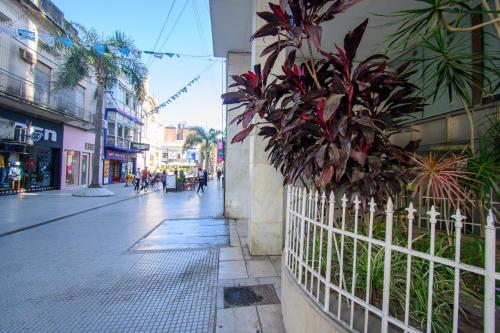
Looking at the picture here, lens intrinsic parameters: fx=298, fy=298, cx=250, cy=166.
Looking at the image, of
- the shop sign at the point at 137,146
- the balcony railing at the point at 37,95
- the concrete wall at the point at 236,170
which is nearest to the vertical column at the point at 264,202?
the concrete wall at the point at 236,170

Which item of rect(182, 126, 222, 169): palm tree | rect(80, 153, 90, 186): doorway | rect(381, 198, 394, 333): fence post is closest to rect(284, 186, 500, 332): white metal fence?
rect(381, 198, 394, 333): fence post

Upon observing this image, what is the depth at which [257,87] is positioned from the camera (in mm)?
3092

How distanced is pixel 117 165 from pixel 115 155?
1.86 meters

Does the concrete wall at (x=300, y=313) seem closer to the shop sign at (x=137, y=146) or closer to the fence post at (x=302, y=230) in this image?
the fence post at (x=302, y=230)

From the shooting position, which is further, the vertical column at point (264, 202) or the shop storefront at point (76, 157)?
the shop storefront at point (76, 157)

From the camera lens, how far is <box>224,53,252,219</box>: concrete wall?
8.67m

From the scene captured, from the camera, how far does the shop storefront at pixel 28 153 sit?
14688mm

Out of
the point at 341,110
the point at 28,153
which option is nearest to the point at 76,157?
the point at 28,153

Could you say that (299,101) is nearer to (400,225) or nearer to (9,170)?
(400,225)

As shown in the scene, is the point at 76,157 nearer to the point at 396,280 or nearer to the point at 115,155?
the point at 115,155

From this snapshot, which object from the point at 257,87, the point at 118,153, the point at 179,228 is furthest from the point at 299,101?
the point at 118,153

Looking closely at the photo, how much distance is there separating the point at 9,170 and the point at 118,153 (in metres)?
12.8

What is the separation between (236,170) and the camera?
8.82m

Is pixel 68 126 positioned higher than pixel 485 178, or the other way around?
pixel 68 126
